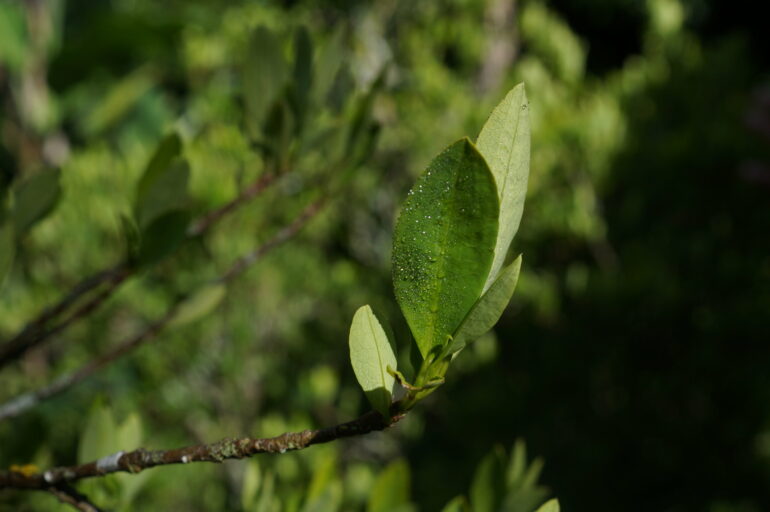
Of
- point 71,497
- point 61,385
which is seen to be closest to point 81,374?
point 61,385

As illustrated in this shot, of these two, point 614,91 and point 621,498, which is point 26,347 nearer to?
point 621,498

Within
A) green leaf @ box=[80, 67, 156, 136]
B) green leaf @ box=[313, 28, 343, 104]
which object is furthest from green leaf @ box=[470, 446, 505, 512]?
green leaf @ box=[80, 67, 156, 136]

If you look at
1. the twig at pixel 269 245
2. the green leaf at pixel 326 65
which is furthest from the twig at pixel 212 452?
the green leaf at pixel 326 65

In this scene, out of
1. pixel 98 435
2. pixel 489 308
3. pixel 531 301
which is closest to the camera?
pixel 489 308

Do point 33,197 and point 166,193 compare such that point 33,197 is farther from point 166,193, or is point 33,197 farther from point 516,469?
point 516,469

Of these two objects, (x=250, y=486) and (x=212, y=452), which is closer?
(x=212, y=452)

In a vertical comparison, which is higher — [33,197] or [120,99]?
[120,99]
